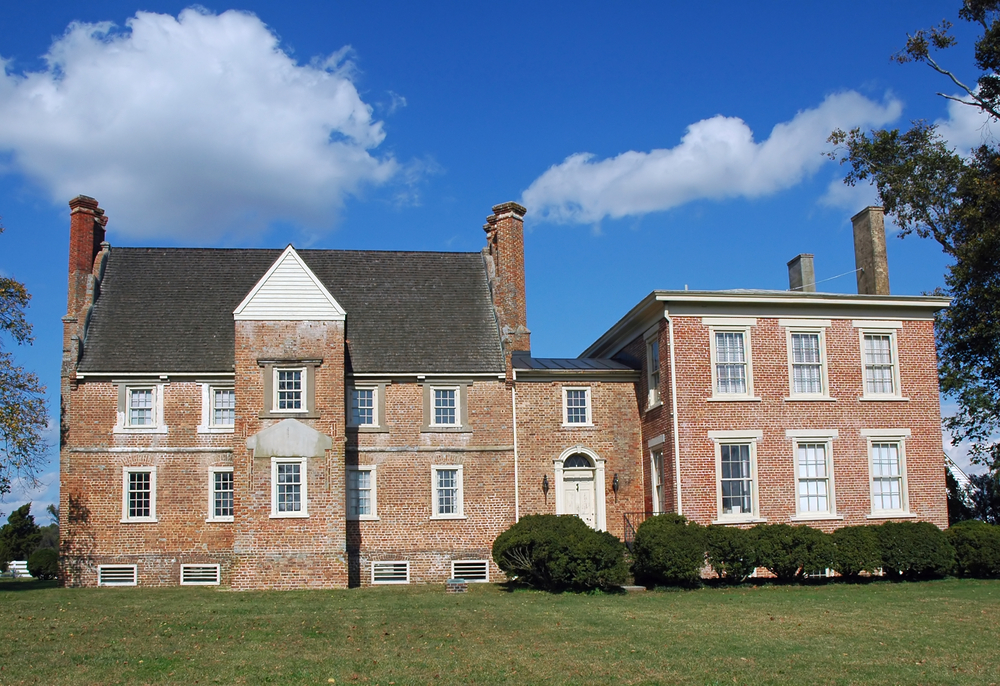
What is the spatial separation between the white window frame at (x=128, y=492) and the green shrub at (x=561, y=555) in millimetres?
10643

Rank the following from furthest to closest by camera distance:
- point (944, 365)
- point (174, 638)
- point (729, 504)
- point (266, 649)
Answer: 1. point (944, 365)
2. point (729, 504)
3. point (174, 638)
4. point (266, 649)

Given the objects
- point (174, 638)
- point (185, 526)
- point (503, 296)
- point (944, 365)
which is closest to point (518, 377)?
point (503, 296)

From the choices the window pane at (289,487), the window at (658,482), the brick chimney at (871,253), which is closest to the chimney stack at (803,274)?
the brick chimney at (871,253)

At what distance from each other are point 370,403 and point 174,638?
46.4ft

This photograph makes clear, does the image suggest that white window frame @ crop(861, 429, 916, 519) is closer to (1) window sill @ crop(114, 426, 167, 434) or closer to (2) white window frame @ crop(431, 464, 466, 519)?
(2) white window frame @ crop(431, 464, 466, 519)

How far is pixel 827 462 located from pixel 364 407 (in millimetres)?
13556

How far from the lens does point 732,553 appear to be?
24.2 m

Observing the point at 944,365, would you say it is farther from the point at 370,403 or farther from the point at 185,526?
the point at 185,526

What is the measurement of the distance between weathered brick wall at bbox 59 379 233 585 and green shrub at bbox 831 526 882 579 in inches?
670

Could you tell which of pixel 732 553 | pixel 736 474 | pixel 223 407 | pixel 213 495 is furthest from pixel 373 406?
pixel 732 553

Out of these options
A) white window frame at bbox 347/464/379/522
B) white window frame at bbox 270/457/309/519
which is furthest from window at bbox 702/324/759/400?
white window frame at bbox 270/457/309/519

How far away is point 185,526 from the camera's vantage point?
2855 centimetres

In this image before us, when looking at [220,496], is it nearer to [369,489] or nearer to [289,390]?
[289,390]

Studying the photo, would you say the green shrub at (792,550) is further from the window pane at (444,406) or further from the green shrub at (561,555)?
the window pane at (444,406)
